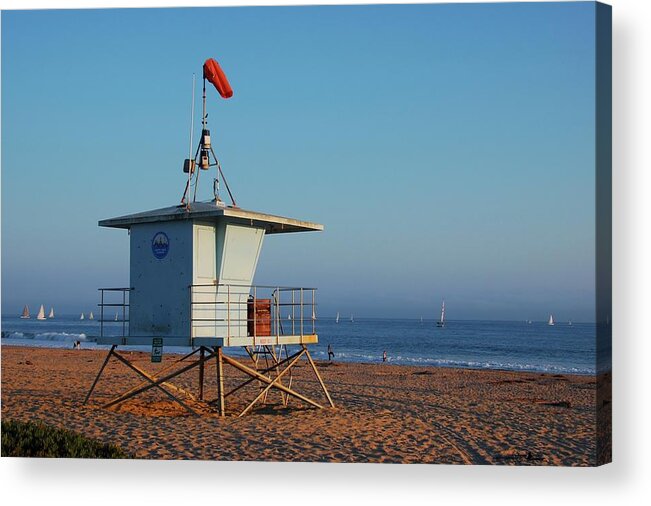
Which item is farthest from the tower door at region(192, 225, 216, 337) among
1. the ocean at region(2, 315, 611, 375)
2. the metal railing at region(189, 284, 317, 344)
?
the ocean at region(2, 315, 611, 375)

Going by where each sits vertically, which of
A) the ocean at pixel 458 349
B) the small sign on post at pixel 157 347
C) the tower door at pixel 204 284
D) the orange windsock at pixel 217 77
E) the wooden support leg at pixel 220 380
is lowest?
the ocean at pixel 458 349

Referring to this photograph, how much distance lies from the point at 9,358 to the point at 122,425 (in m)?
26.9

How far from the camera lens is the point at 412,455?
44.3ft

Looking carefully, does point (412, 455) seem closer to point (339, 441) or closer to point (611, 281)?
point (339, 441)

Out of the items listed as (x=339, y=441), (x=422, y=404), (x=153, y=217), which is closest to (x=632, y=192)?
(x=339, y=441)

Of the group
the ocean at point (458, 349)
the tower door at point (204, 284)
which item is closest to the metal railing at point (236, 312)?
the tower door at point (204, 284)

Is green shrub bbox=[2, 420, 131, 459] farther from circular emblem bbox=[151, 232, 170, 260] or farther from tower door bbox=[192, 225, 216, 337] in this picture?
circular emblem bbox=[151, 232, 170, 260]

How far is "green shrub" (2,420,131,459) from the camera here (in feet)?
41.7

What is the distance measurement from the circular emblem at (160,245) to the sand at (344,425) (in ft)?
10.0

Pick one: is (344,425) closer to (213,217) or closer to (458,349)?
(213,217)

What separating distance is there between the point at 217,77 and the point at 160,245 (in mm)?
3227

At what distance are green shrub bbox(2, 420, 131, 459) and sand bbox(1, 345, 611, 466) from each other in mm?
509

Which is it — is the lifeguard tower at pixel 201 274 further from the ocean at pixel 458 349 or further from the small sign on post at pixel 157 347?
the ocean at pixel 458 349

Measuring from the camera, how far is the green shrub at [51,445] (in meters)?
12.7
